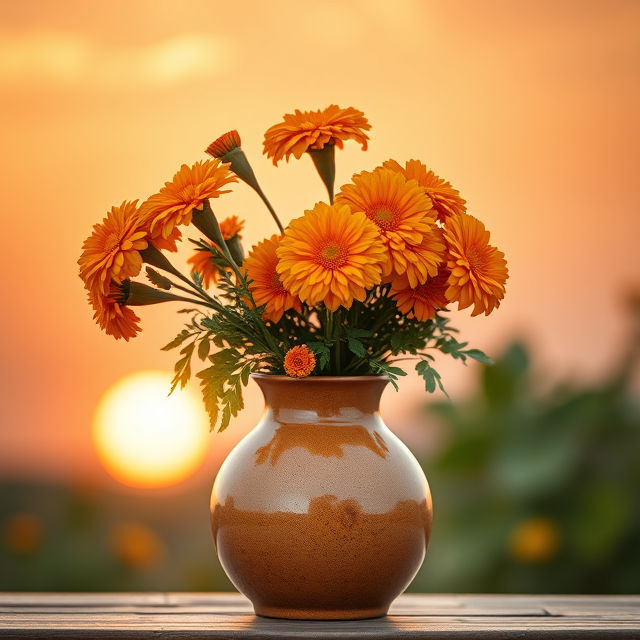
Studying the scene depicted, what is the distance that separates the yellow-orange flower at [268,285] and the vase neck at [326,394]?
7cm

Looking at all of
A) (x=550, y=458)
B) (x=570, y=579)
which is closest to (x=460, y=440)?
(x=550, y=458)

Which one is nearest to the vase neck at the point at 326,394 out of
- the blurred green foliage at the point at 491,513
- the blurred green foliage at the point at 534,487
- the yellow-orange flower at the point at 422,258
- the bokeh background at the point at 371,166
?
the yellow-orange flower at the point at 422,258

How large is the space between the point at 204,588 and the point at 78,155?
5.02 feet

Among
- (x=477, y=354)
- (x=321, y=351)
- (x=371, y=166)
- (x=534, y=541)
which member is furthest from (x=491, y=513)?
(x=321, y=351)

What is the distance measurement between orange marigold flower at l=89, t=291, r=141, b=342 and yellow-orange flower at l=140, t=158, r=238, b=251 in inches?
2.9

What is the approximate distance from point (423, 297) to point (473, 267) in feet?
0.18

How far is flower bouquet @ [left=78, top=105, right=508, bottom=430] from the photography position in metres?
0.91

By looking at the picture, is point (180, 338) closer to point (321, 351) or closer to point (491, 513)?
point (321, 351)

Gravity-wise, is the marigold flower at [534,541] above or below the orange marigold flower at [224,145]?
below

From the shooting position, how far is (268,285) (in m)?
0.97

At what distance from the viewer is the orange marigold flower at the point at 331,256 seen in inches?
34.9

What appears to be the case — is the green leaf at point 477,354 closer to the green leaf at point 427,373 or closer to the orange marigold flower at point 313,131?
the green leaf at point 427,373

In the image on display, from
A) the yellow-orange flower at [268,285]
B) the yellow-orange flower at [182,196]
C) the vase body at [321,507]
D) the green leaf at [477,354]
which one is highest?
the yellow-orange flower at [182,196]

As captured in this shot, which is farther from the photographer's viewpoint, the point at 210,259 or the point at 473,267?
the point at 210,259
